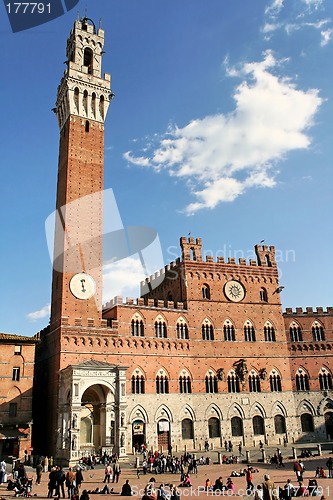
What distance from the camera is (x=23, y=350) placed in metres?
36.2

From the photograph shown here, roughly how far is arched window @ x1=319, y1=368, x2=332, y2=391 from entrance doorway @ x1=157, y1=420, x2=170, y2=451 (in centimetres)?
1677

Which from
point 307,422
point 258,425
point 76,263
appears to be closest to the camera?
point 76,263

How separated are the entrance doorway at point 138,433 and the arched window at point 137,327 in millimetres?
7171

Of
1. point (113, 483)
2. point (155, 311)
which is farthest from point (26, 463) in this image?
point (155, 311)

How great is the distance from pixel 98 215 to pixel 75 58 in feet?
55.7

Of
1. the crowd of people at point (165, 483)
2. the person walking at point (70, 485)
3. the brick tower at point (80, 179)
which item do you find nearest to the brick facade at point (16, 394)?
the brick tower at point (80, 179)

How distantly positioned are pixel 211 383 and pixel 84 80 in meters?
31.7

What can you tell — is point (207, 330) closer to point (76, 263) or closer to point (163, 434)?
point (163, 434)

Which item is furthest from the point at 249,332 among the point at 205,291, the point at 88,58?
the point at 88,58

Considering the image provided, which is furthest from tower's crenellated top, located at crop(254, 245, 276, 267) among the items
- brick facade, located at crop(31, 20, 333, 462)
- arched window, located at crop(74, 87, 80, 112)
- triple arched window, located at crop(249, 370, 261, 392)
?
arched window, located at crop(74, 87, 80, 112)

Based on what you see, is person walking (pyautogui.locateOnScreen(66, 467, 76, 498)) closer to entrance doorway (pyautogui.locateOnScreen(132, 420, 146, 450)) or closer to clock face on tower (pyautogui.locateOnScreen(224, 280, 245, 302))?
entrance doorway (pyautogui.locateOnScreen(132, 420, 146, 450))

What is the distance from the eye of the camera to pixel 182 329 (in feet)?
137

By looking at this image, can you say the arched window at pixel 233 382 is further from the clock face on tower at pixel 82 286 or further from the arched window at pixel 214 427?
the clock face on tower at pixel 82 286

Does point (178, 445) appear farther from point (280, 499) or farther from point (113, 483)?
point (280, 499)
